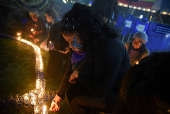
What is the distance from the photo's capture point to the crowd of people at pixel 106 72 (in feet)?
2.90

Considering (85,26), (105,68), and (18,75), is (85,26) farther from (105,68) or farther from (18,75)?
(18,75)

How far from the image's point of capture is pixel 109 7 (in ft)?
21.7

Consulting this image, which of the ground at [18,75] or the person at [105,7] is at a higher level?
the person at [105,7]

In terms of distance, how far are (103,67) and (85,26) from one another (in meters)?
0.67

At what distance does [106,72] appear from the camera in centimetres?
166

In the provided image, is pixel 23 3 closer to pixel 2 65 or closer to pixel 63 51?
pixel 2 65

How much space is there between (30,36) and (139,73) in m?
7.40

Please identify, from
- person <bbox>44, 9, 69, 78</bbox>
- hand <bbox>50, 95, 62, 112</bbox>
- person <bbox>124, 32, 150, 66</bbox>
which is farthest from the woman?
person <bbox>124, 32, 150, 66</bbox>

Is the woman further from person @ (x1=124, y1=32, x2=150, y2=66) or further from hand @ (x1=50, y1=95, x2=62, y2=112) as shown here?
person @ (x1=124, y1=32, x2=150, y2=66)

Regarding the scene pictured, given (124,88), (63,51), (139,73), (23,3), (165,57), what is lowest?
(63,51)

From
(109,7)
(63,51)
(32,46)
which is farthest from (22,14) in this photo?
(63,51)

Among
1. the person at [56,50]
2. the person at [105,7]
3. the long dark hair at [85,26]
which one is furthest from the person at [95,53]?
the person at [105,7]

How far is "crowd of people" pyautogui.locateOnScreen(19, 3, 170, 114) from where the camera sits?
884 mm

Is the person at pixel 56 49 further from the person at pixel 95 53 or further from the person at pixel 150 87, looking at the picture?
the person at pixel 150 87
